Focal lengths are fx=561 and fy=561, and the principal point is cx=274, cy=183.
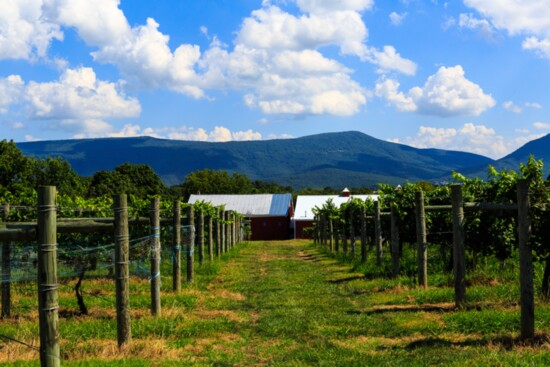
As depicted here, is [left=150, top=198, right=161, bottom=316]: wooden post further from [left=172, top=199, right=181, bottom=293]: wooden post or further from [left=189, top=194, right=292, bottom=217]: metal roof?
[left=189, top=194, right=292, bottom=217]: metal roof

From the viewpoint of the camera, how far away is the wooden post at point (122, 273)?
7982 millimetres

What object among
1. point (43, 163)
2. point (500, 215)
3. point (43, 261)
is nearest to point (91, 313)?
point (43, 261)

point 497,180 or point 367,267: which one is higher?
point 497,180

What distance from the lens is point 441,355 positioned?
23.0 ft

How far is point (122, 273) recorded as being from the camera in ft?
27.1

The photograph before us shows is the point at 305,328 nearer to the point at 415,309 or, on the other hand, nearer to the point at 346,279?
the point at 415,309

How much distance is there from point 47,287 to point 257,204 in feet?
215

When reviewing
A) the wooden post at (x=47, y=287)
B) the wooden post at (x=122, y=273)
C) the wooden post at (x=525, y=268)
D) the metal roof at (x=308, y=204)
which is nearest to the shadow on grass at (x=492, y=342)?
the wooden post at (x=525, y=268)

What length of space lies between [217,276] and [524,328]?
37.6 ft

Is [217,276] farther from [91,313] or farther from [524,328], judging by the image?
[524,328]

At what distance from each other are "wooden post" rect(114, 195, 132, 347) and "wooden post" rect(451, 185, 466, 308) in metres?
5.88

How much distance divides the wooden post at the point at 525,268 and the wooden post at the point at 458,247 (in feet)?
7.86

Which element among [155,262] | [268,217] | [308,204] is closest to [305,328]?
[155,262]

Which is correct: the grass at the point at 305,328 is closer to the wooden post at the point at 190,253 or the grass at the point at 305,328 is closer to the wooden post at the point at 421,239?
the wooden post at the point at 421,239
